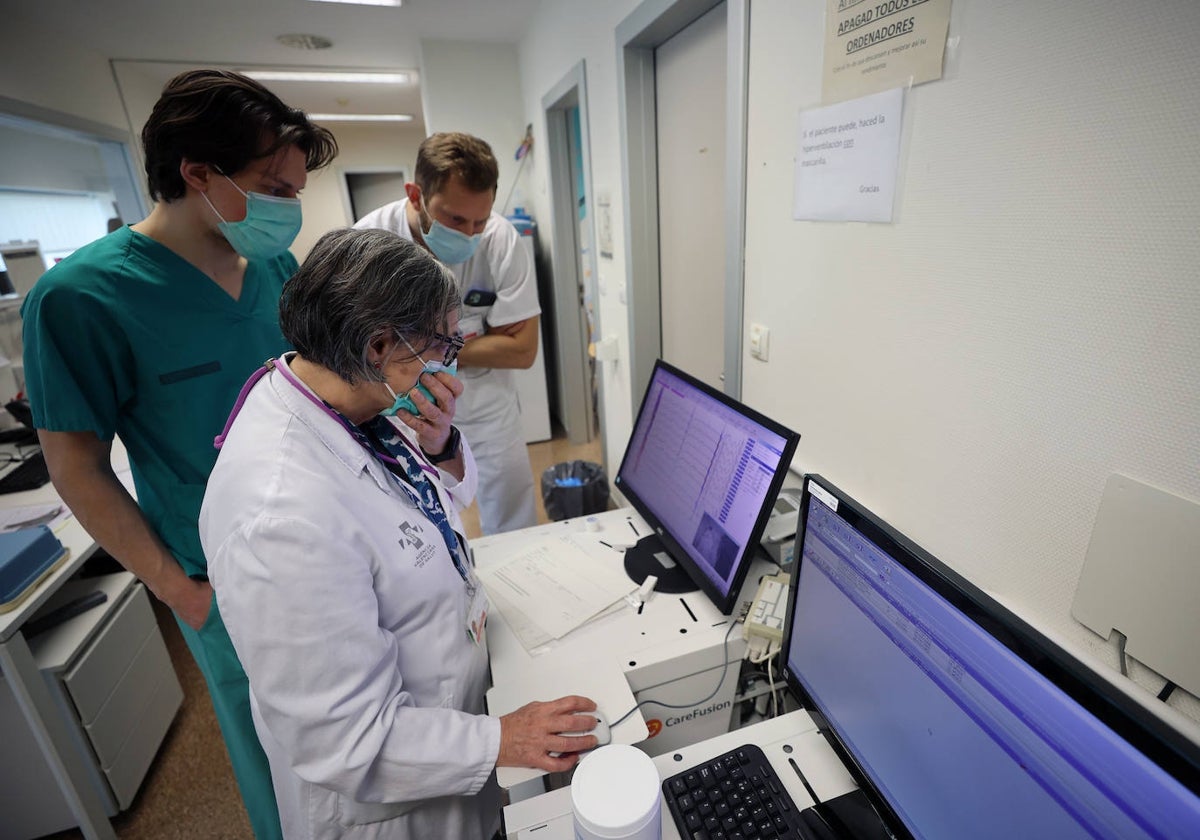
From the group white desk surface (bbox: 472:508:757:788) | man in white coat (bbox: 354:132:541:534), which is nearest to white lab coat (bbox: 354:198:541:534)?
man in white coat (bbox: 354:132:541:534)

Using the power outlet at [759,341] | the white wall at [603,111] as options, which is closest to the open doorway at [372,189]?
the white wall at [603,111]

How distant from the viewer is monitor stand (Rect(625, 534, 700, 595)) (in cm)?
112

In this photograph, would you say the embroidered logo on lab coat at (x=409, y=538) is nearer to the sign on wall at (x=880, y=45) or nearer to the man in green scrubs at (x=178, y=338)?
the man in green scrubs at (x=178, y=338)

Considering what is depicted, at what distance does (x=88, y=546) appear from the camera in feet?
5.10

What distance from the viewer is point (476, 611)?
0.95 m

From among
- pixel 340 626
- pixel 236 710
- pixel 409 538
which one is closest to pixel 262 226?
pixel 409 538

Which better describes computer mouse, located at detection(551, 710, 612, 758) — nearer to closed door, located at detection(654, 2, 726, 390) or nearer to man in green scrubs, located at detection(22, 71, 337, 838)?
man in green scrubs, located at detection(22, 71, 337, 838)

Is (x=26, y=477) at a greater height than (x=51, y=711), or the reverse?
(x=26, y=477)

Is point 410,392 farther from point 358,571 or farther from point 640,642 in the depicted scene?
point 640,642

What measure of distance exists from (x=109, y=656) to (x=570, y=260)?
2.82 metres

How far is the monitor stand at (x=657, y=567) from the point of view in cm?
112

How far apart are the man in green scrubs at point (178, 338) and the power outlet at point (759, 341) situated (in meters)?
1.05

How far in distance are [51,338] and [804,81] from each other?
1.44 metres

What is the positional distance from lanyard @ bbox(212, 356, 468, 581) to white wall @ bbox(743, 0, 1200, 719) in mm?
781
